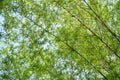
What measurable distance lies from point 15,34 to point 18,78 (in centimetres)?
142

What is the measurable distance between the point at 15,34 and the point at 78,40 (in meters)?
2.06

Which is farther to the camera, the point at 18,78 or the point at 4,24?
the point at 4,24

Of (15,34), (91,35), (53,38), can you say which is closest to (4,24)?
(15,34)

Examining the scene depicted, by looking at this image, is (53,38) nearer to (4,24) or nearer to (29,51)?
(29,51)

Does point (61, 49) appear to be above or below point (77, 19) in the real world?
below

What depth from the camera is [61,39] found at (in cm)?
773

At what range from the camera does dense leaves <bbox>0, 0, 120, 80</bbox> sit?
23.9 feet

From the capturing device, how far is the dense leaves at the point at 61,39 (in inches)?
287

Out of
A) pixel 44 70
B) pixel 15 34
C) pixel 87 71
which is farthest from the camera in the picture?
pixel 15 34

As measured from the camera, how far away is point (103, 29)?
24.9 feet

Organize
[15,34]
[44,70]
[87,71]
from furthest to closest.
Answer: [15,34]
[44,70]
[87,71]

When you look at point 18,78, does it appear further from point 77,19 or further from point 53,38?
point 77,19

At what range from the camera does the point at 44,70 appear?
768 centimetres

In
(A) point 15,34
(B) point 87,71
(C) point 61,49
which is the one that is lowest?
(B) point 87,71
